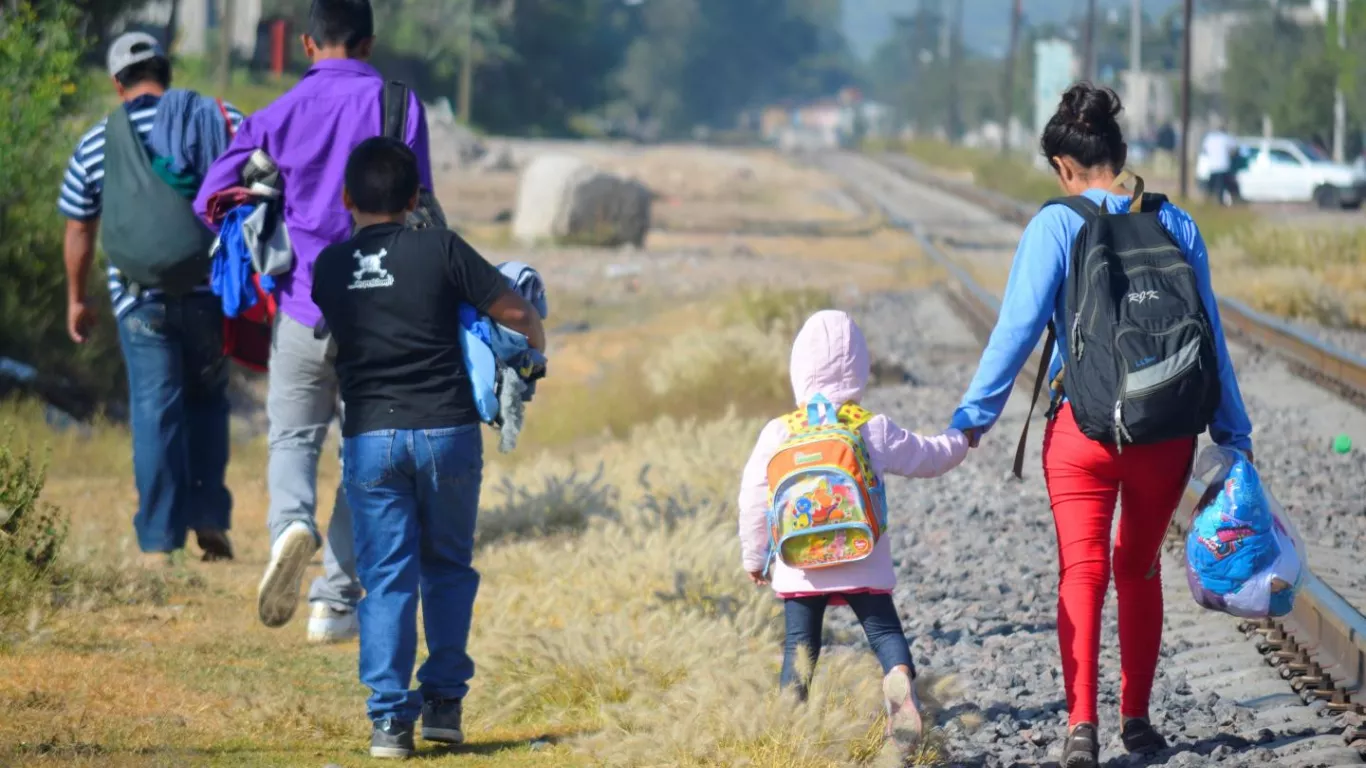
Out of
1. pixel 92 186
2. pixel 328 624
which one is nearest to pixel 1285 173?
pixel 92 186

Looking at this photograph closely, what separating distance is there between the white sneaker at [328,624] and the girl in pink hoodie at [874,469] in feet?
6.91

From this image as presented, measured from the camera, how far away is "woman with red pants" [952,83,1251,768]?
15.1 ft

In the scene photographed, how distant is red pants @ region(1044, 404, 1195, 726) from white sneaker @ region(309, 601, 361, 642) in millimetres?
2626

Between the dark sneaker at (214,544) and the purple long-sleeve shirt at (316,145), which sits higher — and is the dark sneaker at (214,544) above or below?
below

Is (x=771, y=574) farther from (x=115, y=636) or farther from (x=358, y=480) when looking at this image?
(x=115, y=636)

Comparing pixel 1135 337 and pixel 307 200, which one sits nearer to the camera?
pixel 1135 337

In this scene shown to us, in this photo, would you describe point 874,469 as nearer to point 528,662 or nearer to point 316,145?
point 528,662

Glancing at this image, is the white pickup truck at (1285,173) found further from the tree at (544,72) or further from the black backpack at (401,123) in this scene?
the tree at (544,72)

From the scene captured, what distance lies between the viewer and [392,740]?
15.9ft

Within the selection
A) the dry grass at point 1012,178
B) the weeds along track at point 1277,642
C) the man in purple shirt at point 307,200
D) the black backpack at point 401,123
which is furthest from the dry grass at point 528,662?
the dry grass at point 1012,178

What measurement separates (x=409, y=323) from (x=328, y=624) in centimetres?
184

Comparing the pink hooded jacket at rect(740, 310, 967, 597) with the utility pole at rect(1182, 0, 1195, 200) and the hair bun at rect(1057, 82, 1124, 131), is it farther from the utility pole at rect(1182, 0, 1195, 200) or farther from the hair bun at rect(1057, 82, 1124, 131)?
the utility pole at rect(1182, 0, 1195, 200)

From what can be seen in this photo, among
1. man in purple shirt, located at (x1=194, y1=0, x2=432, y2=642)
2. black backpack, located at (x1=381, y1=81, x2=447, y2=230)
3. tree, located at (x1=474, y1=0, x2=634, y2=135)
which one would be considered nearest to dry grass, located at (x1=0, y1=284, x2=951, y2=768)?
man in purple shirt, located at (x1=194, y1=0, x2=432, y2=642)

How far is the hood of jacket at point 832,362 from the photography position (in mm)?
4648
